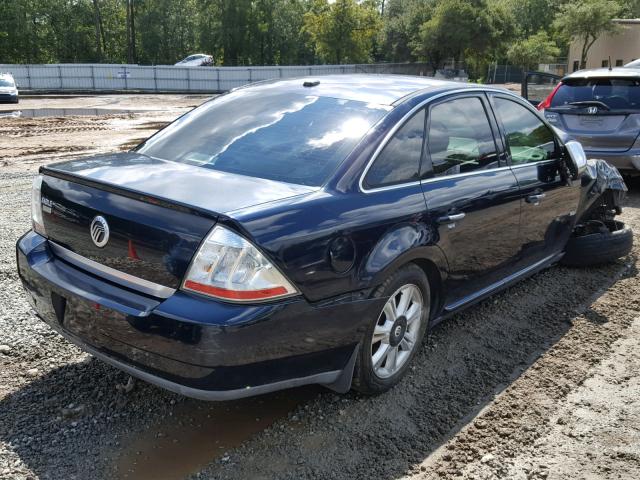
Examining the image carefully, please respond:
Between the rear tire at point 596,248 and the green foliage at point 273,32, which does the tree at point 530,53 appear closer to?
the green foliage at point 273,32

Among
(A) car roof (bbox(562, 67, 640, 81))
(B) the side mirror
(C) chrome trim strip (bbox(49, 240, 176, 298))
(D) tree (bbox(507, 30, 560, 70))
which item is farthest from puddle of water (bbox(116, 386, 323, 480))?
(D) tree (bbox(507, 30, 560, 70))

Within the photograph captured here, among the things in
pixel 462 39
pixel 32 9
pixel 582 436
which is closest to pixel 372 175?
pixel 582 436

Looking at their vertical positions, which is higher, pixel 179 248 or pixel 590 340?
pixel 179 248

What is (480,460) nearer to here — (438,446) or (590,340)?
(438,446)

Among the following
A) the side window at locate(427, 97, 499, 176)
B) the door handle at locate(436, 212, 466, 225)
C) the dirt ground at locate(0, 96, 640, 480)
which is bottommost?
the dirt ground at locate(0, 96, 640, 480)

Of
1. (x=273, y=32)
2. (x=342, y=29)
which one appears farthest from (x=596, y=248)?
(x=273, y=32)

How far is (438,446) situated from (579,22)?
173 ft

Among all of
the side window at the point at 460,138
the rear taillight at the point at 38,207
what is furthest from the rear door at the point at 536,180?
the rear taillight at the point at 38,207

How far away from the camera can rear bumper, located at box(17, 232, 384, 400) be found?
256 centimetres

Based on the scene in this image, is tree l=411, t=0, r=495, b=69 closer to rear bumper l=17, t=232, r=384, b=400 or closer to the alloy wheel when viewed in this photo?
the alloy wheel

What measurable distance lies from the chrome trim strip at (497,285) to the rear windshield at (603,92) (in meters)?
4.62

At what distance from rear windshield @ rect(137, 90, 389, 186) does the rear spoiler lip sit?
1.81ft

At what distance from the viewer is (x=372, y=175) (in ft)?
10.5

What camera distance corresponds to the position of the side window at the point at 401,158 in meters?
3.23
